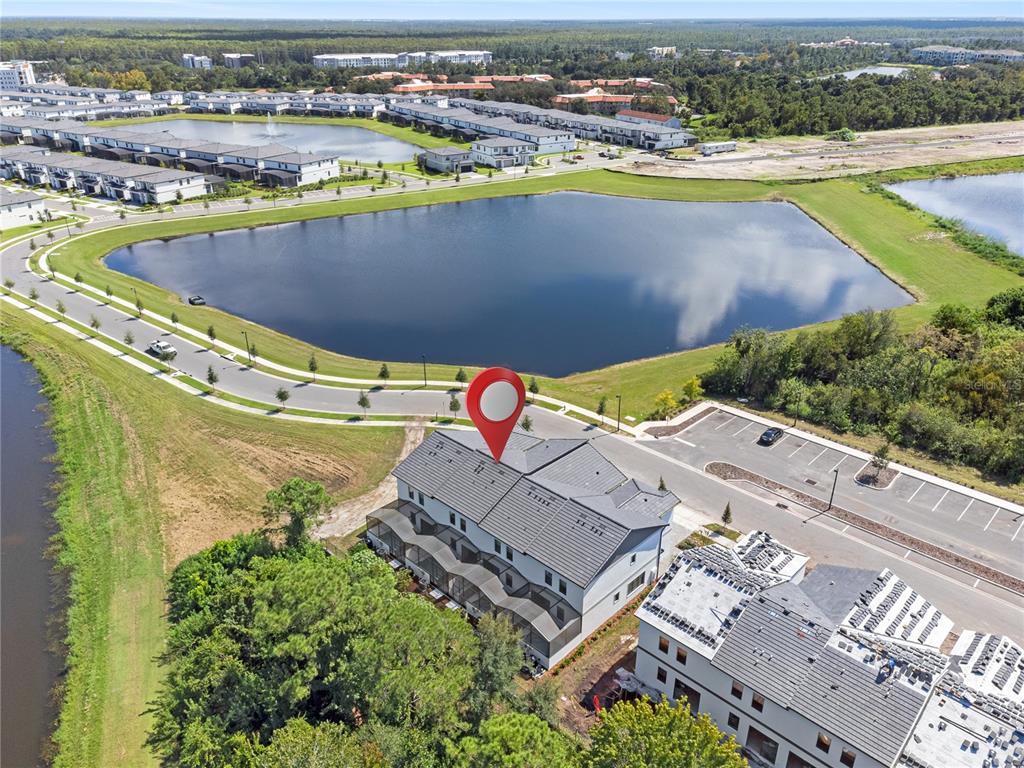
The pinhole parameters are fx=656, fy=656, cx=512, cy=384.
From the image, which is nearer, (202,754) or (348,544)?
(202,754)

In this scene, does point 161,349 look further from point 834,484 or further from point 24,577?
point 834,484

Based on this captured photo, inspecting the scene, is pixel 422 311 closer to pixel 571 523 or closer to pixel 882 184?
pixel 571 523

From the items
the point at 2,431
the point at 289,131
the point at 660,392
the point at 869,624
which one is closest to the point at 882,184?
the point at 660,392

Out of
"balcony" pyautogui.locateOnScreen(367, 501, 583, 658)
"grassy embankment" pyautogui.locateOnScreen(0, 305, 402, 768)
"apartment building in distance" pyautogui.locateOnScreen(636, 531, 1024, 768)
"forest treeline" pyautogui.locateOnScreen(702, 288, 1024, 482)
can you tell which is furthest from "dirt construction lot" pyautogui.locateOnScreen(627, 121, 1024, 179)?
"apartment building in distance" pyautogui.locateOnScreen(636, 531, 1024, 768)

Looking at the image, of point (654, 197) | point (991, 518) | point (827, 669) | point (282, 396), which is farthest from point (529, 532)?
point (654, 197)

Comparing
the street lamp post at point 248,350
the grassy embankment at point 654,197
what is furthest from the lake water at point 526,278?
the street lamp post at point 248,350

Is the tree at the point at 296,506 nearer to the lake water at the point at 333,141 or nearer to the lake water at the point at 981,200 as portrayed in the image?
the lake water at the point at 981,200
